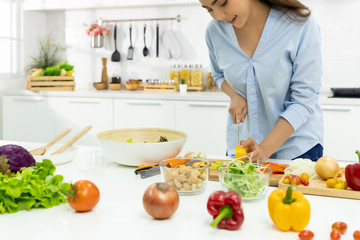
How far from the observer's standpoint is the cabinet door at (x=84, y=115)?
12.9 ft

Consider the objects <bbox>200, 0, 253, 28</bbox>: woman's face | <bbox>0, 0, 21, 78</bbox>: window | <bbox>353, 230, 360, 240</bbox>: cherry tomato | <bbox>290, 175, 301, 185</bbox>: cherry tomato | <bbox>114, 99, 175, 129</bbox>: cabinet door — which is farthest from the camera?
<bbox>0, 0, 21, 78</bbox>: window

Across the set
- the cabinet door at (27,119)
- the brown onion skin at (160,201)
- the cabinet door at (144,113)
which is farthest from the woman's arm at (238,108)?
the cabinet door at (27,119)

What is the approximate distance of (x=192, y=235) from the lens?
37.8 inches

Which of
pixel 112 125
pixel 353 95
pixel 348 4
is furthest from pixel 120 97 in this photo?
pixel 348 4

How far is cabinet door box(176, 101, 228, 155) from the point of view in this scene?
11.8 ft

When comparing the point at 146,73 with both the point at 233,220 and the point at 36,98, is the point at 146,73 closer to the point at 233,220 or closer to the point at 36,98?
the point at 36,98

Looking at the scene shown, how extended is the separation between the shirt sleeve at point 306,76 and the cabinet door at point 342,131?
182cm

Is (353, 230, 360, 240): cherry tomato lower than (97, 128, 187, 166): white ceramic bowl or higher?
lower

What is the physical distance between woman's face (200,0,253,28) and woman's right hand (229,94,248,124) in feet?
1.33

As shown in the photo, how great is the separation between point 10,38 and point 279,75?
374cm

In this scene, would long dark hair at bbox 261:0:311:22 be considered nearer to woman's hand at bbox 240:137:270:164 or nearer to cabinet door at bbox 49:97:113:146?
woman's hand at bbox 240:137:270:164

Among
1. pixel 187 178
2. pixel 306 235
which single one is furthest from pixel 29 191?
pixel 306 235

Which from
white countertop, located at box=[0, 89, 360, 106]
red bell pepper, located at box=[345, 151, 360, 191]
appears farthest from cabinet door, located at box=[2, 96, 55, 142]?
red bell pepper, located at box=[345, 151, 360, 191]

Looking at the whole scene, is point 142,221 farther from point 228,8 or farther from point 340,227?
point 228,8
